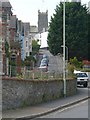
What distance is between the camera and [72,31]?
7194 centimetres

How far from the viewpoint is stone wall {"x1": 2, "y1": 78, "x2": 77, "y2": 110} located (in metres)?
20.9

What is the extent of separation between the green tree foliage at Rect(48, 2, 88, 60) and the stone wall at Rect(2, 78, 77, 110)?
1578 inches

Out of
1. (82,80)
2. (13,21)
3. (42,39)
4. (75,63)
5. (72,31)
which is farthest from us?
(42,39)

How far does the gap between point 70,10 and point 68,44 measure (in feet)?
21.5

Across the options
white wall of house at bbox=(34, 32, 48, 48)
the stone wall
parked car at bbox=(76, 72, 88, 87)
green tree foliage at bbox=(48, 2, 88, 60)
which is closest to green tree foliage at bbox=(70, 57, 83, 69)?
green tree foliage at bbox=(48, 2, 88, 60)

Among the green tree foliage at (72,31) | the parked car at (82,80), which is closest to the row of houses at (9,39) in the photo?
the green tree foliage at (72,31)

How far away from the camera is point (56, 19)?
241 feet

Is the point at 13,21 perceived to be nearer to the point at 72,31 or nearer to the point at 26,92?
the point at 72,31

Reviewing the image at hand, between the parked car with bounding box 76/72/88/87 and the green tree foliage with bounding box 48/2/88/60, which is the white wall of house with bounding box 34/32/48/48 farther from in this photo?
the parked car with bounding box 76/72/88/87

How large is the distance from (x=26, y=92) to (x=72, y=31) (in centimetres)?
4923

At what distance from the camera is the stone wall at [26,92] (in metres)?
20.9

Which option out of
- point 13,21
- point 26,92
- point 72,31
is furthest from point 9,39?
point 26,92

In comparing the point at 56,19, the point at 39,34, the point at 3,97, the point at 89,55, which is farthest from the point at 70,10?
the point at 39,34

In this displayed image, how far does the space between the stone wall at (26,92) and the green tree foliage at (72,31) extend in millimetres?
40087
